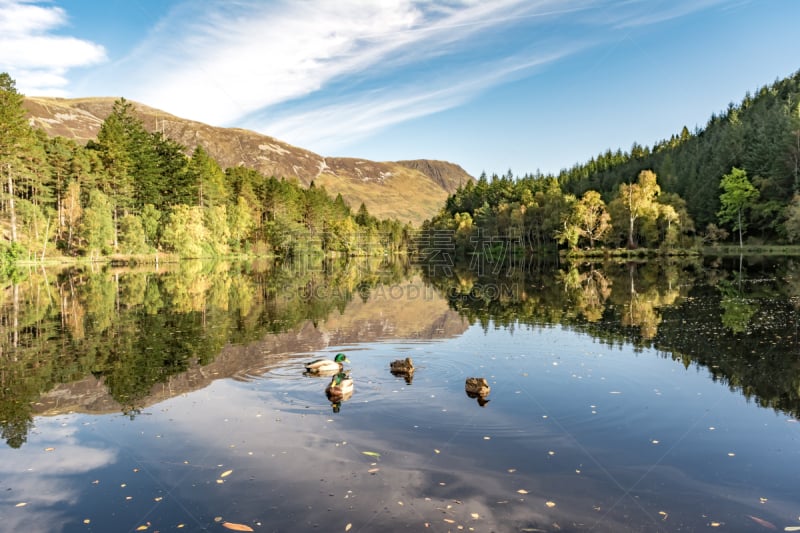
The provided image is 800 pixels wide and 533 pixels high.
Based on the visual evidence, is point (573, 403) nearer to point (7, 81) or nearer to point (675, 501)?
point (675, 501)

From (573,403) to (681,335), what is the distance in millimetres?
10855

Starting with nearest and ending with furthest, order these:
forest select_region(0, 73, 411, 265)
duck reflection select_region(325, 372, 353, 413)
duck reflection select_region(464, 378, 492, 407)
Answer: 1. duck reflection select_region(325, 372, 353, 413)
2. duck reflection select_region(464, 378, 492, 407)
3. forest select_region(0, 73, 411, 265)

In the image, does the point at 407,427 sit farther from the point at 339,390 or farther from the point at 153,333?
the point at 153,333

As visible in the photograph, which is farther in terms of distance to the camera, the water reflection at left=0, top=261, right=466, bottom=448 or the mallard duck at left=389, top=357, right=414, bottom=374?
the mallard duck at left=389, top=357, right=414, bottom=374

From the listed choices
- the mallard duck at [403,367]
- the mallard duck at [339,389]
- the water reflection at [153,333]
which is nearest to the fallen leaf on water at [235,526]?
the mallard duck at [339,389]

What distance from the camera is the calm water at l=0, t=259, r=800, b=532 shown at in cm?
776

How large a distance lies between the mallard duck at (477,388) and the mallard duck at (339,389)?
3.30 metres

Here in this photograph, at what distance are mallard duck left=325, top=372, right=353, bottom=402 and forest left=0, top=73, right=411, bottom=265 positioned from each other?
69.1m

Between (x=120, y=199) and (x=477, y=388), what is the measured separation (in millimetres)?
85222

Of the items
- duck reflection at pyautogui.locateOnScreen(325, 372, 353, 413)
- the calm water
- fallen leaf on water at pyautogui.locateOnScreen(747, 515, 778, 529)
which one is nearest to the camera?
fallen leaf on water at pyautogui.locateOnScreen(747, 515, 778, 529)

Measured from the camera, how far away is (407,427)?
11305 mm

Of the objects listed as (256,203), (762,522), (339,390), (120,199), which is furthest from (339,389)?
(256,203)

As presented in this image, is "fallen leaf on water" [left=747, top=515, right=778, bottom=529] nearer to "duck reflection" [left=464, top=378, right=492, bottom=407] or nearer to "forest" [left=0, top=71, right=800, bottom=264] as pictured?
"duck reflection" [left=464, top=378, right=492, bottom=407]

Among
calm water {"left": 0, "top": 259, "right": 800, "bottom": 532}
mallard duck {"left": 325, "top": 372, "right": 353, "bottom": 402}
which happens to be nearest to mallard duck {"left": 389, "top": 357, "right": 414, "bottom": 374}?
calm water {"left": 0, "top": 259, "right": 800, "bottom": 532}
